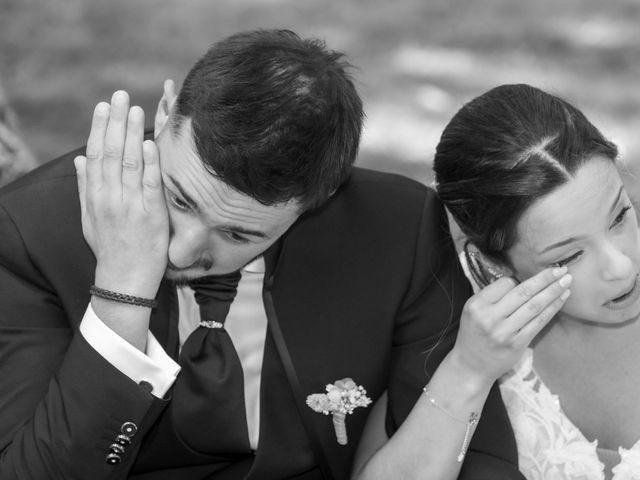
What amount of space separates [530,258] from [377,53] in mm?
2690

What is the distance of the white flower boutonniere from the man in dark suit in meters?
0.03

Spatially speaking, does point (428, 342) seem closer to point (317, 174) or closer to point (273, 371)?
point (273, 371)

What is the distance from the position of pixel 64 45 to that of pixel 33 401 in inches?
116

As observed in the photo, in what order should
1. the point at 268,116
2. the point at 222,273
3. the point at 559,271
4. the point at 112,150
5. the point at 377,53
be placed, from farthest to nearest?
1. the point at 377,53
2. the point at 222,273
3. the point at 559,271
4. the point at 112,150
5. the point at 268,116

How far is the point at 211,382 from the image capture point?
245 centimetres

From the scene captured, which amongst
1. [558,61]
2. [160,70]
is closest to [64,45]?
[160,70]

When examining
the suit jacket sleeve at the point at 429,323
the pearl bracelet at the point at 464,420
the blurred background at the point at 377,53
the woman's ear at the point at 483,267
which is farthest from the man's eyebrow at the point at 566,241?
the blurred background at the point at 377,53

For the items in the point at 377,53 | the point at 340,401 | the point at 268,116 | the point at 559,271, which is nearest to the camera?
the point at 268,116

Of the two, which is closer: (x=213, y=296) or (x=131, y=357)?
(x=131, y=357)

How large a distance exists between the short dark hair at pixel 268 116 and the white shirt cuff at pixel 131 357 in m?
0.45

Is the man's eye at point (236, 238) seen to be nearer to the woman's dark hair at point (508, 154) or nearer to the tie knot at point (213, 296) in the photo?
the tie knot at point (213, 296)

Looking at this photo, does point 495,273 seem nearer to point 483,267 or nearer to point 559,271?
point 483,267

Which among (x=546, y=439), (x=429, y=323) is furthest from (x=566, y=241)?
(x=546, y=439)

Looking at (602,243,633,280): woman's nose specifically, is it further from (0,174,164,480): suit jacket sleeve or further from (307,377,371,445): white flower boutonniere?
(0,174,164,480): suit jacket sleeve
